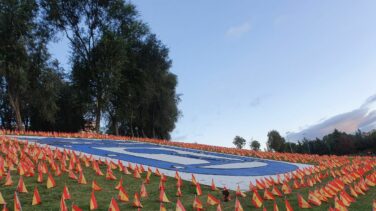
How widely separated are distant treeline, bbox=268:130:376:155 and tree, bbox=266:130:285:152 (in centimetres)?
486

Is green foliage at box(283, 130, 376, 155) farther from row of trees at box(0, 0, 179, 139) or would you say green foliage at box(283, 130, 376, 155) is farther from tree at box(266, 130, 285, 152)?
row of trees at box(0, 0, 179, 139)

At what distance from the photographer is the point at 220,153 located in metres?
29.2

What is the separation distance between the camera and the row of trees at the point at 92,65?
1592 inches

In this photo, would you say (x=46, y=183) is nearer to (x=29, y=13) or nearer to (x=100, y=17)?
(x=29, y=13)

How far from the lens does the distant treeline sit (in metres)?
74.8

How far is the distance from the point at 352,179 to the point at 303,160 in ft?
31.4

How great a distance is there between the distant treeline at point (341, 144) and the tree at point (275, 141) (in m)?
4.86

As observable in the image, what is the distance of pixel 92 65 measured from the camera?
44750 millimetres

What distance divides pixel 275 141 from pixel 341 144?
30.1m

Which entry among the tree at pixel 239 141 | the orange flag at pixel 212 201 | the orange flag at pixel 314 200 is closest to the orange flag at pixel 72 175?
the orange flag at pixel 212 201

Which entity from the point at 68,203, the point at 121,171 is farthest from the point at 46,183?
the point at 121,171

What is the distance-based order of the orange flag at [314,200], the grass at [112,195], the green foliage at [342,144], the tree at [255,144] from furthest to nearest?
the tree at [255,144], the green foliage at [342,144], the orange flag at [314,200], the grass at [112,195]

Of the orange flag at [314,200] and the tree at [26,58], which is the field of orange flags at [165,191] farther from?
the tree at [26,58]

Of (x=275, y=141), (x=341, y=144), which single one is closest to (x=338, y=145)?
(x=341, y=144)
